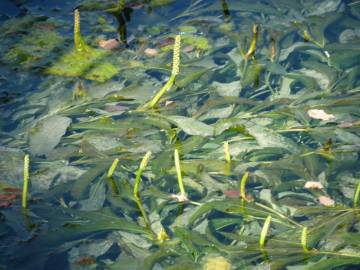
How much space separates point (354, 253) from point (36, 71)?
5.42 ft

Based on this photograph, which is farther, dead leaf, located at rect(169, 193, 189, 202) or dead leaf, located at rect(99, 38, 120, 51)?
dead leaf, located at rect(99, 38, 120, 51)

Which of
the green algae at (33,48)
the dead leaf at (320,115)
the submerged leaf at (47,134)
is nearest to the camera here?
the submerged leaf at (47,134)

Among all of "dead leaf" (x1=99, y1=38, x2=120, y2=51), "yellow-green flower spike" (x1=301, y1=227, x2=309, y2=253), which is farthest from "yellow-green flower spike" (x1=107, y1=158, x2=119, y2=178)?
"dead leaf" (x1=99, y1=38, x2=120, y2=51)

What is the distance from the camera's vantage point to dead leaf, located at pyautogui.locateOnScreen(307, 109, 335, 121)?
2.29 meters

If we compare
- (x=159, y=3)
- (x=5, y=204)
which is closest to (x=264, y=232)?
(x=5, y=204)

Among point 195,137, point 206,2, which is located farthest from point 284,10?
point 195,137

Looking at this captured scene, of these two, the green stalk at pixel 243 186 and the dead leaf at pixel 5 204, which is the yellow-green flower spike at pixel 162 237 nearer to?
the green stalk at pixel 243 186

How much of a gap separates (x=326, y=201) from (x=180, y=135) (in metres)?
0.63

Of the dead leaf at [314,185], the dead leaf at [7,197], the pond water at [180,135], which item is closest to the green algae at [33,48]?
the pond water at [180,135]

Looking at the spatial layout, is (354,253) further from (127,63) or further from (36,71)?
(36,71)

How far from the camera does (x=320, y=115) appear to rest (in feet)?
7.52

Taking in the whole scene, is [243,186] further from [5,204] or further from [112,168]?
[5,204]

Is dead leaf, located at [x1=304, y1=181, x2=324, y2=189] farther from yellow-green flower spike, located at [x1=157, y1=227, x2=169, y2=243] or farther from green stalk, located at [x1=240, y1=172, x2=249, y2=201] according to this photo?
yellow-green flower spike, located at [x1=157, y1=227, x2=169, y2=243]

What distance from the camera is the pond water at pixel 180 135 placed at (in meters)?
1.80
